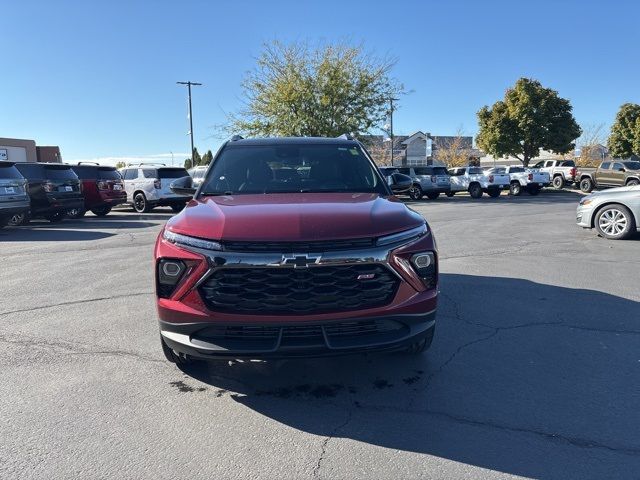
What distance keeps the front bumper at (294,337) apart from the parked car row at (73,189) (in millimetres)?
11719

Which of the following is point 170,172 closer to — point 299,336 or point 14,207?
point 14,207

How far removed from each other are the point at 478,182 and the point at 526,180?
9.60 ft

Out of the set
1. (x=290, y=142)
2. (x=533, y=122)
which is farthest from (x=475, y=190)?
(x=290, y=142)

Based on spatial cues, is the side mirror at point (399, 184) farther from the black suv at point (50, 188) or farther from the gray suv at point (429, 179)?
the gray suv at point (429, 179)

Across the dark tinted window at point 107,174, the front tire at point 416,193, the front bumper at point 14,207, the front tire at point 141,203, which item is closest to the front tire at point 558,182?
the front tire at point 416,193

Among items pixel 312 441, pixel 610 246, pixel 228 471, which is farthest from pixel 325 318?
pixel 610 246

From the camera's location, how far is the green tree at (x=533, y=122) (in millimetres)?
36250

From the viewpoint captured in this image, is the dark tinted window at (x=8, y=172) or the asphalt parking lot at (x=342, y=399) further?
the dark tinted window at (x=8, y=172)

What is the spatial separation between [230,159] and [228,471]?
9.89 feet

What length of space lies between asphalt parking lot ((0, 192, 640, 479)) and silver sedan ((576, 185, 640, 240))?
4776 mm

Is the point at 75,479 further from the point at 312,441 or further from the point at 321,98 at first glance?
the point at 321,98

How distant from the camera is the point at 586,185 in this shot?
28688 mm

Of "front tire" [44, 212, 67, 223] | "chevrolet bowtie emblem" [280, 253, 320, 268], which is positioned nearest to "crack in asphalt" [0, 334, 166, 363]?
"chevrolet bowtie emblem" [280, 253, 320, 268]

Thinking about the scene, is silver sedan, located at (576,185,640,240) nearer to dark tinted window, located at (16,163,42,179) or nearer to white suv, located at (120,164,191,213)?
Result: white suv, located at (120,164,191,213)
